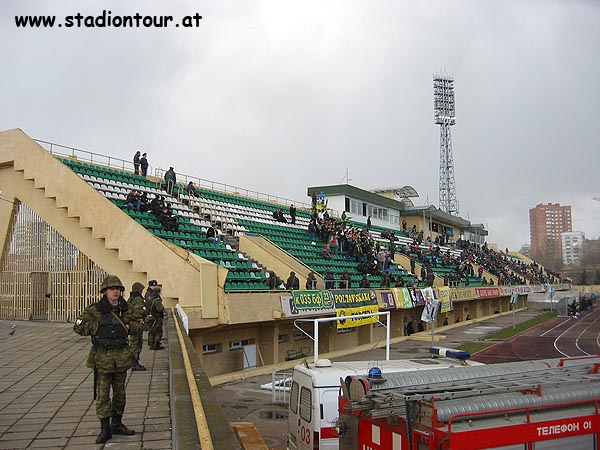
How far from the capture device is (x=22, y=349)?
13.0 meters

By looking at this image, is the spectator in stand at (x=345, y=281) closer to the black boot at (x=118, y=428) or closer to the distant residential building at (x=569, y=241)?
the black boot at (x=118, y=428)

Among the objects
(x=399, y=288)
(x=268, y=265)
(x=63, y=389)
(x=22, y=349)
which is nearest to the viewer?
(x=63, y=389)

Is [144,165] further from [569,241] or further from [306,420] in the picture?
[569,241]

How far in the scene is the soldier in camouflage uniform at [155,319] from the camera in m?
11.3

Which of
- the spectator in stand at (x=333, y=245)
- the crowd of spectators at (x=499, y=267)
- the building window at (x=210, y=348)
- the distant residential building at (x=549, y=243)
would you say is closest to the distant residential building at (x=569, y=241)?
the distant residential building at (x=549, y=243)

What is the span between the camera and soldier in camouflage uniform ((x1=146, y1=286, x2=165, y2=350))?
11.3 metres

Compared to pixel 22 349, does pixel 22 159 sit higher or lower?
higher

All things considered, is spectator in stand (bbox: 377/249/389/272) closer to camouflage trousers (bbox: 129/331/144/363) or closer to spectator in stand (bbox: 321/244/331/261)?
spectator in stand (bbox: 321/244/331/261)

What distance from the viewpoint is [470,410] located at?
19.8 feet

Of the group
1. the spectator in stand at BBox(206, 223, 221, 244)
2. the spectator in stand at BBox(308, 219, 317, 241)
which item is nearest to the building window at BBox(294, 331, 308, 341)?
the spectator in stand at BBox(206, 223, 221, 244)

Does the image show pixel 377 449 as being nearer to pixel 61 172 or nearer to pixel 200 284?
pixel 200 284

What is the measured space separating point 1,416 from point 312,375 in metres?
4.55

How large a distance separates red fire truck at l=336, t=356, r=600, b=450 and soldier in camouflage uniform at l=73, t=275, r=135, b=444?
299cm

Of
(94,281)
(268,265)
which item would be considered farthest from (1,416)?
(268,265)
